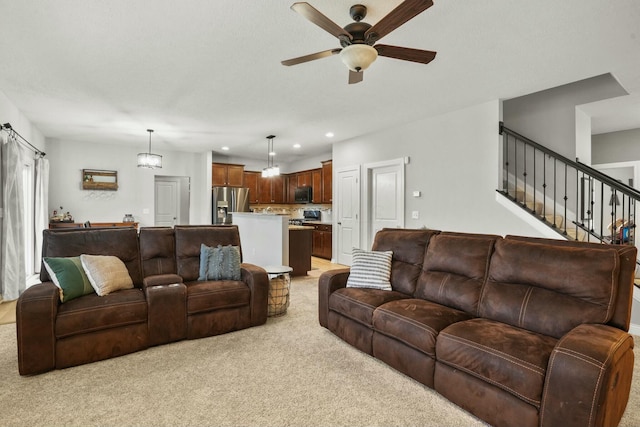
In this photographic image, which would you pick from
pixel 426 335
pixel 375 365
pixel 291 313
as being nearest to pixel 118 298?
pixel 291 313

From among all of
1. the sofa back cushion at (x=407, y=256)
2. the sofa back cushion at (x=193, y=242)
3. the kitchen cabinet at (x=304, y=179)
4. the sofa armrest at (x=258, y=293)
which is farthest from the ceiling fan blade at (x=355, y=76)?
the kitchen cabinet at (x=304, y=179)

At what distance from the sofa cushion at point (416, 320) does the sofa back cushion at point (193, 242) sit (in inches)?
75.2

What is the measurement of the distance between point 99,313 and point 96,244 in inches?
31.7

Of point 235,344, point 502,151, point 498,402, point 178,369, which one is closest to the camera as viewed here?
point 498,402

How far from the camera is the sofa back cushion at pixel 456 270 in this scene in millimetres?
2393

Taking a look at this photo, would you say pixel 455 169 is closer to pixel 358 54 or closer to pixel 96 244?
pixel 358 54

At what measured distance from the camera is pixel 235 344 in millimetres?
2777

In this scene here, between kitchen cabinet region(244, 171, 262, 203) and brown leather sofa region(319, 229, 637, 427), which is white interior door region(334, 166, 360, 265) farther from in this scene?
brown leather sofa region(319, 229, 637, 427)

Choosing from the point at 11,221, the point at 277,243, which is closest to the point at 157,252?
the point at 277,243

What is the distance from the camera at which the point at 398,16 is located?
189 centimetres

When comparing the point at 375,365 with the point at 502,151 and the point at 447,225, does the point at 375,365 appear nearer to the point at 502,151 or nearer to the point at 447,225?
the point at 447,225

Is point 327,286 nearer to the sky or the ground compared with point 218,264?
nearer to the ground

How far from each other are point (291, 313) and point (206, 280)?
102 cm

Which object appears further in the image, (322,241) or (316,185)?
(316,185)
